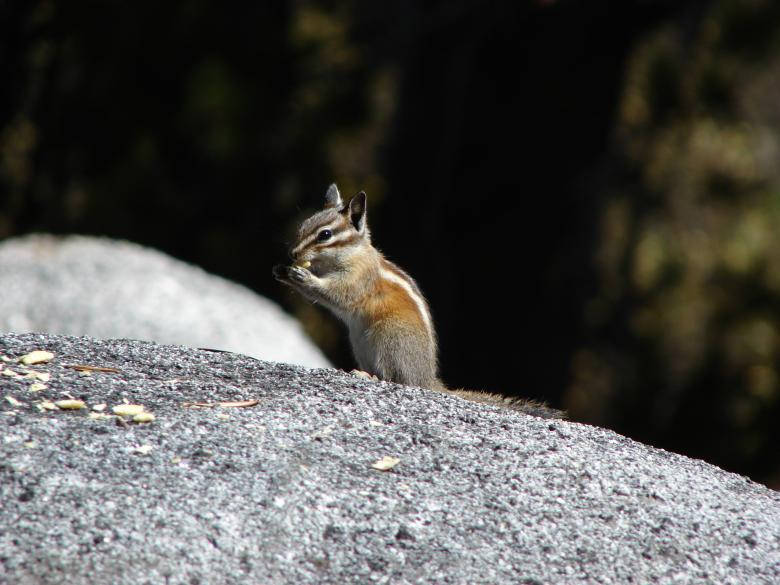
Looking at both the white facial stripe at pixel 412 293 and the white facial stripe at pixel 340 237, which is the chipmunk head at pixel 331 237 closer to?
the white facial stripe at pixel 340 237

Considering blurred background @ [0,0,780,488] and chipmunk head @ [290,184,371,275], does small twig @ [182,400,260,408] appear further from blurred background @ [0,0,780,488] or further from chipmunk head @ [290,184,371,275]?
blurred background @ [0,0,780,488]

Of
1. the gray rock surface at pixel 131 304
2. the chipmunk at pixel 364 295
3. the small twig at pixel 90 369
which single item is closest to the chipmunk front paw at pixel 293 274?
the chipmunk at pixel 364 295

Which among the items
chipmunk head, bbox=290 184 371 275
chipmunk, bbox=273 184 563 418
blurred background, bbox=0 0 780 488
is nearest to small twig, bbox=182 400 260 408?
chipmunk, bbox=273 184 563 418

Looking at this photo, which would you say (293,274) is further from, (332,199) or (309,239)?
(332,199)

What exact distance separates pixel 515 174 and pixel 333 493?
9526mm

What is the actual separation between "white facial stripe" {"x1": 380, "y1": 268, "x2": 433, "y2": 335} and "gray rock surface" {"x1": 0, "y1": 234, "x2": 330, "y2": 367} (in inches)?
148

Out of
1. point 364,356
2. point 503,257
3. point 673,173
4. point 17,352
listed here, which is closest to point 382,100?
point 503,257

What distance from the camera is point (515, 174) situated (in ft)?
43.8

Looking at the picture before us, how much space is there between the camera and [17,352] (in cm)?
519

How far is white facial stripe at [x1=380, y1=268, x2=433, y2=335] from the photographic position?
641 centimetres

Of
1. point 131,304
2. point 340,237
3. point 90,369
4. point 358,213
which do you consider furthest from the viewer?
point 131,304

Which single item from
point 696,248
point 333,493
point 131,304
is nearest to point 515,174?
point 696,248

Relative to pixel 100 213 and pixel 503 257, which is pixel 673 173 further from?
pixel 100 213

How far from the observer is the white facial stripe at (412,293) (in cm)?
641
